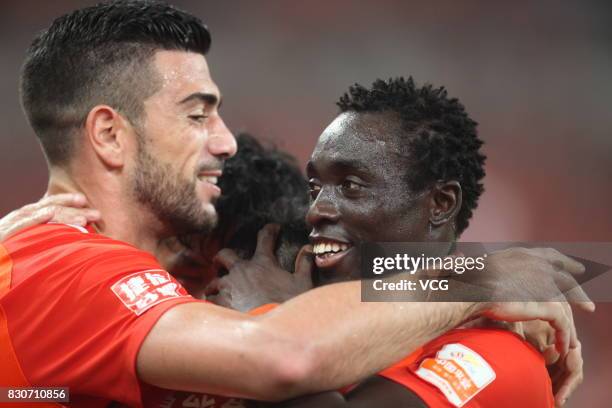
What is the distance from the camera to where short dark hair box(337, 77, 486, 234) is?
228 cm

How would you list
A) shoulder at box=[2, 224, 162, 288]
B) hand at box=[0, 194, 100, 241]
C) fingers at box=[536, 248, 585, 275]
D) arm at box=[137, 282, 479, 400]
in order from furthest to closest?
hand at box=[0, 194, 100, 241]
fingers at box=[536, 248, 585, 275]
shoulder at box=[2, 224, 162, 288]
arm at box=[137, 282, 479, 400]

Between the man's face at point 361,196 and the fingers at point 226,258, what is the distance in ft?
1.57

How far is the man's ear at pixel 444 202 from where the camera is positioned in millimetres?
2295

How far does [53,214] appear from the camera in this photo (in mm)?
2445

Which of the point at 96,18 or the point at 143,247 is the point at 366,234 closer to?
the point at 143,247

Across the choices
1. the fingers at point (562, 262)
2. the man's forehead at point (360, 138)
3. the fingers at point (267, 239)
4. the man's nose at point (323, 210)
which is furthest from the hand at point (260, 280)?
the fingers at point (562, 262)

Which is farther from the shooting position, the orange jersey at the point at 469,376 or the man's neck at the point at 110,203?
the man's neck at the point at 110,203

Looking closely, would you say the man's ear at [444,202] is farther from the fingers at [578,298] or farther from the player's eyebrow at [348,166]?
the fingers at [578,298]

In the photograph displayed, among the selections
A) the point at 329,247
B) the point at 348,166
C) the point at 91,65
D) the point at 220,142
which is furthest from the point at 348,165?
the point at 91,65

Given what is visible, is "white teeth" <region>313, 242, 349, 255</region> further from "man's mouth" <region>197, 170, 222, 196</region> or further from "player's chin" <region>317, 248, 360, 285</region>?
"man's mouth" <region>197, 170, 222, 196</region>

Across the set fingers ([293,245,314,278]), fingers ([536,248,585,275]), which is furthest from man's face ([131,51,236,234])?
fingers ([536,248,585,275])

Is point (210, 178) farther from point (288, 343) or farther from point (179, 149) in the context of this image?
point (288, 343)

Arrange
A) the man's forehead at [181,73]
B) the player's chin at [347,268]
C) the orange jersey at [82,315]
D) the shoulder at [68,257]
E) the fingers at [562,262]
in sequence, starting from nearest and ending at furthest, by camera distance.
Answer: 1. the orange jersey at [82,315]
2. the shoulder at [68,257]
3. the fingers at [562,262]
4. the player's chin at [347,268]
5. the man's forehead at [181,73]

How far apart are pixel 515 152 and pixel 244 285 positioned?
3.71 m
